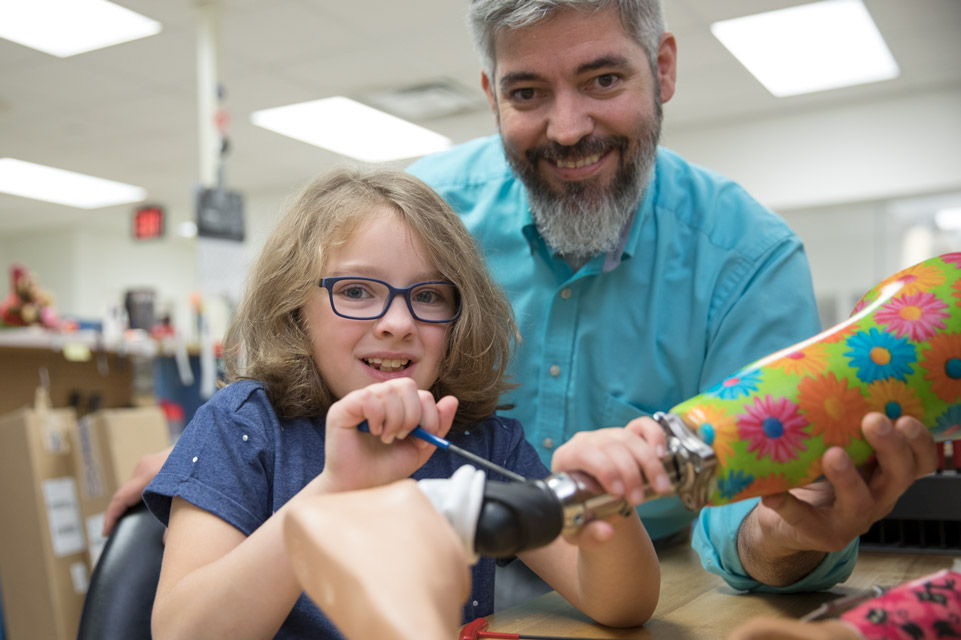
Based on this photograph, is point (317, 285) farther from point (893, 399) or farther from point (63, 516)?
point (63, 516)

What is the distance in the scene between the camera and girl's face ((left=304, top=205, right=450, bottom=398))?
1.02 metres

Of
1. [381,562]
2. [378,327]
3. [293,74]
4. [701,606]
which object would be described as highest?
[293,74]

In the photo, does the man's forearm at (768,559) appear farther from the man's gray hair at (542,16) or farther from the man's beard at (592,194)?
the man's gray hair at (542,16)

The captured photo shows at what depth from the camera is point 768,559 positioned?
3.05 ft

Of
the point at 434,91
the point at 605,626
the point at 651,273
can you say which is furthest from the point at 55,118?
the point at 605,626

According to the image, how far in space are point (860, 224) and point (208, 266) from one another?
15.0ft

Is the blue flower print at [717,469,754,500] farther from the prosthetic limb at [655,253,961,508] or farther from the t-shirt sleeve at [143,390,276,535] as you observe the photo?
the t-shirt sleeve at [143,390,276,535]

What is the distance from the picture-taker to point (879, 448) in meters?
0.70

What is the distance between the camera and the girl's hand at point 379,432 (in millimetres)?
709

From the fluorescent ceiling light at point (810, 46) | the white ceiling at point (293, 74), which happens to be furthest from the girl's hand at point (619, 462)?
the fluorescent ceiling light at point (810, 46)

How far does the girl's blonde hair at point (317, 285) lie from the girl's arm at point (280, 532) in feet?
1.06

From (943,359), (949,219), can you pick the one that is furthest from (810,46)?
(943,359)

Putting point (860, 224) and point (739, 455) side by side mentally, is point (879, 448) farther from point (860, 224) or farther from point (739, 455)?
point (860, 224)

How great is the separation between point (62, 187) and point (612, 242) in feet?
25.1
